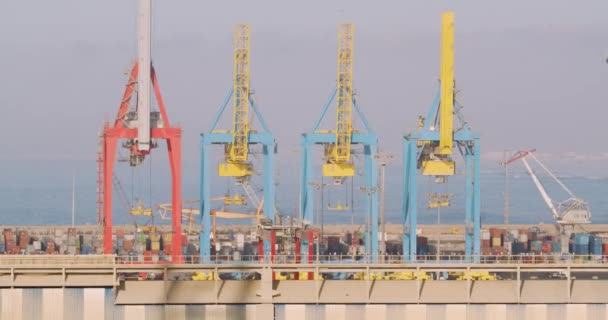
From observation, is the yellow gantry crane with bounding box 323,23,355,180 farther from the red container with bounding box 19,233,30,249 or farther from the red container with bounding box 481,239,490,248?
the red container with bounding box 19,233,30,249

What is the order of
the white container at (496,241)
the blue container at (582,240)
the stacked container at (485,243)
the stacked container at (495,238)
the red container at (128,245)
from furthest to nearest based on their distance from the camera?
the red container at (128,245)
the stacked container at (495,238)
the white container at (496,241)
the blue container at (582,240)
the stacked container at (485,243)

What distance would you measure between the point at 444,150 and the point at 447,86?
4.43m

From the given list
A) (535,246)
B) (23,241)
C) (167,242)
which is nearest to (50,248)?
A: (23,241)

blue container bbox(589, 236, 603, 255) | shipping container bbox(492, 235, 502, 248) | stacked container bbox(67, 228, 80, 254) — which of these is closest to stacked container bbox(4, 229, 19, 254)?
stacked container bbox(67, 228, 80, 254)

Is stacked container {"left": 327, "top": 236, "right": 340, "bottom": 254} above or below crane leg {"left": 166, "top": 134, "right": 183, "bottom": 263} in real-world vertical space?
below

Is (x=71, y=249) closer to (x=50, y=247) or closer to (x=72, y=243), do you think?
(x=50, y=247)

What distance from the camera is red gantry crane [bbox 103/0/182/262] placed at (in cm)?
7181

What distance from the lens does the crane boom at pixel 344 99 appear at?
8644 centimetres

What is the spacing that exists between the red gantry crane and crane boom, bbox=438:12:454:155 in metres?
20.5

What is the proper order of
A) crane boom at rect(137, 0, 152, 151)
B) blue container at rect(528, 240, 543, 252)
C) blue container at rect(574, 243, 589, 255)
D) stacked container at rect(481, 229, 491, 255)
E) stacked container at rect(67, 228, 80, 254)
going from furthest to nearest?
1. blue container at rect(528, 240, 543, 252)
2. stacked container at rect(67, 228, 80, 254)
3. stacked container at rect(481, 229, 491, 255)
4. blue container at rect(574, 243, 589, 255)
5. crane boom at rect(137, 0, 152, 151)

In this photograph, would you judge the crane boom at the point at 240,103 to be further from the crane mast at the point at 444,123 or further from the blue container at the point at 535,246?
the blue container at the point at 535,246

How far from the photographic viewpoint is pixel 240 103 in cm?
8606

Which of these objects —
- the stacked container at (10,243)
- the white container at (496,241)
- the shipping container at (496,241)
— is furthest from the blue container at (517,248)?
the stacked container at (10,243)

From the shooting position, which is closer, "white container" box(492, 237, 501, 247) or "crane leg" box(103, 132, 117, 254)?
"crane leg" box(103, 132, 117, 254)
